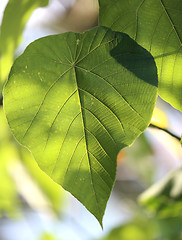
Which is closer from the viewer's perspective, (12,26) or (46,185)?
(12,26)

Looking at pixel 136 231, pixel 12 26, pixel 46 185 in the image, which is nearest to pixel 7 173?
pixel 46 185

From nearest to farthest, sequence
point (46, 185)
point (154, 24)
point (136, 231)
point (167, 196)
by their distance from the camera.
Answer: point (154, 24)
point (167, 196)
point (136, 231)
point (46, 185)

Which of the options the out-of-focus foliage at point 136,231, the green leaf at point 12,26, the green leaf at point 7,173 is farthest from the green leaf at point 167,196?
the green leaf at point 7,173

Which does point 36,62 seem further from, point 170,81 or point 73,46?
point 170,81

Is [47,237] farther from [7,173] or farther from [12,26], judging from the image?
[12,26]

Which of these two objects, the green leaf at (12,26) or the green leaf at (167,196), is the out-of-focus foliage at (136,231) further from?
the green leaf at (12,26)

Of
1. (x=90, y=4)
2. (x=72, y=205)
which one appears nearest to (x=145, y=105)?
(x=90, y=4)

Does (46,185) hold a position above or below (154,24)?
below
